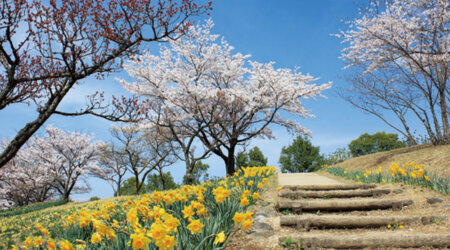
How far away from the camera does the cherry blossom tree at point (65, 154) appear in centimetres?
A: 2303

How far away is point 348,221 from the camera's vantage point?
4.18 meters

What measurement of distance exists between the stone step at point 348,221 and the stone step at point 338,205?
0.70 metres

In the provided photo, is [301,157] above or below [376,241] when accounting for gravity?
above

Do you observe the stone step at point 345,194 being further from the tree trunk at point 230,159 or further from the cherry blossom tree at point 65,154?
the cherry blossom tree at point 65,154

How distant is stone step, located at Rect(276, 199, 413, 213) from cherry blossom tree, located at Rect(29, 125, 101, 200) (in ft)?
73.6

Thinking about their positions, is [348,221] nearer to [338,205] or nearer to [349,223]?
[349,223]

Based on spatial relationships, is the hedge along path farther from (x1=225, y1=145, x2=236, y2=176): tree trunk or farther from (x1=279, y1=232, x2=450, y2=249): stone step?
(x1=225, y1=145, x2=236, y2=176): tree trunk

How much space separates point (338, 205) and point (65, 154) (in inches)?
Answer: 968

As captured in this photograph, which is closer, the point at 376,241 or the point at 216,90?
the point at 376,241

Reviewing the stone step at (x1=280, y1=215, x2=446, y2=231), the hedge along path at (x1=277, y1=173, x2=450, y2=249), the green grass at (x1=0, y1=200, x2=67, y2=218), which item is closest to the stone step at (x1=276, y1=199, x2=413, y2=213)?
the hedge along path at (x1=277, y1=173, x2=450, y2=249)

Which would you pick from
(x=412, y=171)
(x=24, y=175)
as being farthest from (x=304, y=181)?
(x=24, y=175)

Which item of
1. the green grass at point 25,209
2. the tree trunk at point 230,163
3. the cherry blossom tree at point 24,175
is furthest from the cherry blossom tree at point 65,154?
the tree trunk at point 230,163

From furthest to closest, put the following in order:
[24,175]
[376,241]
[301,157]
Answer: [301,157] < [24,175] < [376,241]

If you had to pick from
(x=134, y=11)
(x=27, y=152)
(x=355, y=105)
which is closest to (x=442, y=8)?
(x=355, y=105)
